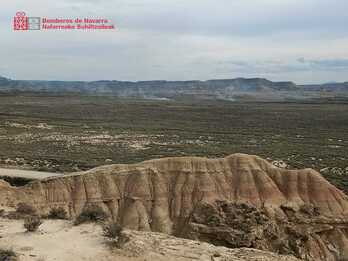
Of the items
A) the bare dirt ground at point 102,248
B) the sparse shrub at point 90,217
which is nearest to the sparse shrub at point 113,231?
the bare dirt ground at point 102,248

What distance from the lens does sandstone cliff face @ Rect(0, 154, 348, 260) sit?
3189 cm

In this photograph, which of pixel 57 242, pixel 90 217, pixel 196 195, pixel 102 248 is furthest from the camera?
pixel 196 195

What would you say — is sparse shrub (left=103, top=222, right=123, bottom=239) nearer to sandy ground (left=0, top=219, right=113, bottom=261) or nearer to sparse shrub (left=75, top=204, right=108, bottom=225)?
sandy ground (left=0, top=219, right=113, bottom=261)

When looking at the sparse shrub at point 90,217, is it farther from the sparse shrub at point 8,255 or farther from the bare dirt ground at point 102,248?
the sparse shrub at point 8,255

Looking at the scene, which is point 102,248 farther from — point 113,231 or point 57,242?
point 57,242

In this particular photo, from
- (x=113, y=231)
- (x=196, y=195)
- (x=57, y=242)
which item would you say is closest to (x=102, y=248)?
(x=113, y=231)

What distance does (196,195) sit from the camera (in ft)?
109

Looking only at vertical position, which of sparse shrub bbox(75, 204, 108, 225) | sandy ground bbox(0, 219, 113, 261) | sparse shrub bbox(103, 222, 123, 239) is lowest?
sandy ground bbox(0, 219, 113, 261)

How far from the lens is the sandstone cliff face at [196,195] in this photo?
105 feet

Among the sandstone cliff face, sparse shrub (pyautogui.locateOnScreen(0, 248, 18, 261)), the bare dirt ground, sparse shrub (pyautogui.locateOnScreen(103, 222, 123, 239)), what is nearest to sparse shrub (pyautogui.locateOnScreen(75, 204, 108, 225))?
the bare dirt ground

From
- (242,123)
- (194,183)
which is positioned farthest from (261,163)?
(242,123)

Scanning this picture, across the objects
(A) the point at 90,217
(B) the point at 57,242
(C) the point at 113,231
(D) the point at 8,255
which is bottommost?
(B) the point at 57,242

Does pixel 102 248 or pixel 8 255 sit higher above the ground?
pixel 8 255

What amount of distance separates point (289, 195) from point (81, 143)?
52245 millimetres
